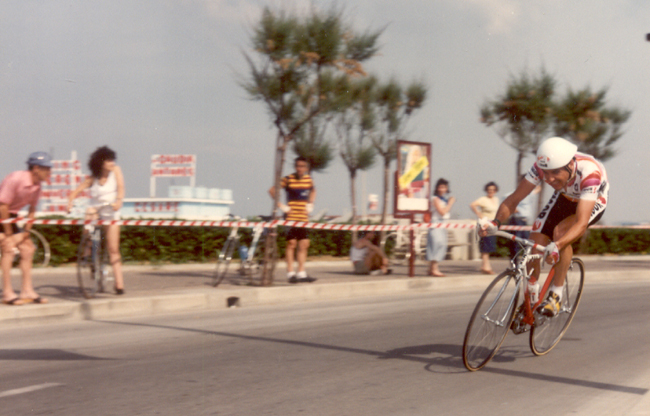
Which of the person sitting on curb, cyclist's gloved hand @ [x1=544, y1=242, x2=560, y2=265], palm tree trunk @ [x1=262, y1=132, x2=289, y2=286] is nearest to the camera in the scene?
cyclist's gloved hand @ [x1=544, y1=242, x2=560, y2=265]

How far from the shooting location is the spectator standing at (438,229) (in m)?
13.3

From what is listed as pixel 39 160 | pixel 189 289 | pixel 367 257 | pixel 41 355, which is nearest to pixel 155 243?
pixel 367 257

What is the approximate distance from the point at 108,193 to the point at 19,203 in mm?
1376

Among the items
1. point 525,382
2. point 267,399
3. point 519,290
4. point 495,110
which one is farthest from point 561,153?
point 495,110

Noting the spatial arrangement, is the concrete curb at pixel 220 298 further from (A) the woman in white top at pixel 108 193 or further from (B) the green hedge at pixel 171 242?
(B) the green hedge at pixel 171 242

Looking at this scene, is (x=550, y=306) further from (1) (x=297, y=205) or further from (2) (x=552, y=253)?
(1) (x=297, y=205)


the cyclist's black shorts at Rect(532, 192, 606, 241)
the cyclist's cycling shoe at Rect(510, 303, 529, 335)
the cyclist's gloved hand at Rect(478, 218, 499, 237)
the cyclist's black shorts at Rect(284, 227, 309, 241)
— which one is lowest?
the cyclist's cycling shoe at Rect(510, 303, 529, 335)

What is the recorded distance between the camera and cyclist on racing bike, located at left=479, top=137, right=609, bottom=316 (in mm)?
5121

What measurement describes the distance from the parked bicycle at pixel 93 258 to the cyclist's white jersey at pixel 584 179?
5992 millimetres

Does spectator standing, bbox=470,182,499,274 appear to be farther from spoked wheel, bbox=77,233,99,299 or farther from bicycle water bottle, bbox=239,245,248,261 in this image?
spoked wheel, bbox=77,233,99,299

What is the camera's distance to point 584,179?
17.5ft

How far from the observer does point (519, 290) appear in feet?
18.2

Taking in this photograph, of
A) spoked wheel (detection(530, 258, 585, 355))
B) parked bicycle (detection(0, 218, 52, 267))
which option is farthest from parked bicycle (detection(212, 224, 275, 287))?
spoked wheel (detection(530, 258, 585, 355))

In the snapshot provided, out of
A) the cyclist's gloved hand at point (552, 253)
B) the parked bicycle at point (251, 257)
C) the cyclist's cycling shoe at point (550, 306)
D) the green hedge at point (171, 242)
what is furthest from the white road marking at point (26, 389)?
the green hedge at point (171, 242)
